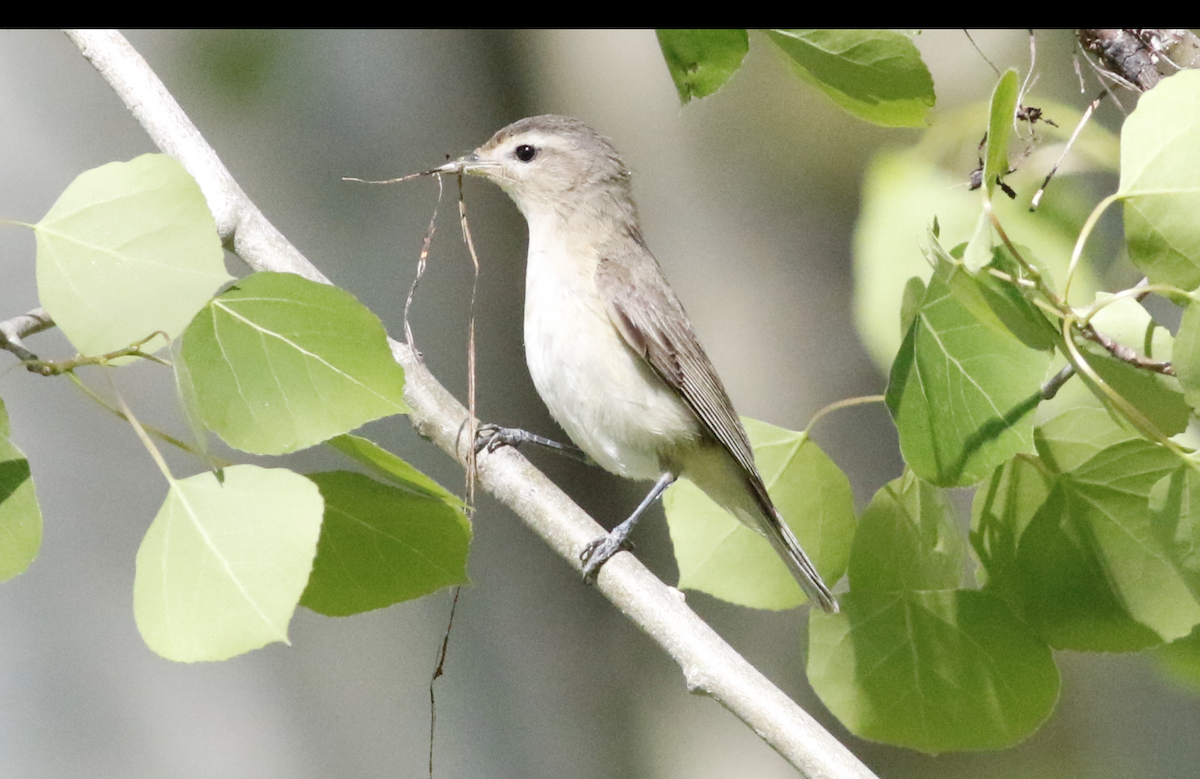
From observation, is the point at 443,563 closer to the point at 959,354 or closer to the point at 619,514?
the point at 959,354

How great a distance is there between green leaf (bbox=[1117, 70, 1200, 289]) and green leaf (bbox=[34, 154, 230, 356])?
0.52 m

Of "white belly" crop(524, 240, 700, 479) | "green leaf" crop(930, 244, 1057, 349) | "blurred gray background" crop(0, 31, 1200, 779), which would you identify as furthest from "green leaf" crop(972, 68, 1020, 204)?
"blurred gray background" crop(0, 31, 1200, 779)

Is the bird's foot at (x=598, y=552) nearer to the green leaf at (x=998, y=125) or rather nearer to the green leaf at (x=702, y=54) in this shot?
the green leaf at (x=702, y=54)

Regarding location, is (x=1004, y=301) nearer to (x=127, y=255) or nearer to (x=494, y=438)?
(x=127, y=255)

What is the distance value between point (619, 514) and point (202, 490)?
216 cm

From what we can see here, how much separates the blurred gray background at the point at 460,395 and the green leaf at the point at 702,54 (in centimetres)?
190

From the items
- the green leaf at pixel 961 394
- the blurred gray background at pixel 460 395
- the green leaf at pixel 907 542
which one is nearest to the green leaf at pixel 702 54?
the green leaf at pixel 961 394

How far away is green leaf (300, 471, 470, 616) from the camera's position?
75 cm

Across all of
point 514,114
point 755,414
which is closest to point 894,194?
point 755,414

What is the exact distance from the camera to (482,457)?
3.62 ft

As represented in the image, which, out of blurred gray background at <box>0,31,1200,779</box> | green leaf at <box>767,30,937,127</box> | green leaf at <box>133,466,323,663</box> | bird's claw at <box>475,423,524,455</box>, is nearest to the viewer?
green leaf at <box>133,466,323,663</box>

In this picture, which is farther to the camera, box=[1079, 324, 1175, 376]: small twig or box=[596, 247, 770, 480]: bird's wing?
box=[596, 247, 770, 480]: bird's wing

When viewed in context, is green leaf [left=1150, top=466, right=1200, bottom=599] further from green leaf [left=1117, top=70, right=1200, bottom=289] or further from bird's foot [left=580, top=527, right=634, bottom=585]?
bird's foot [left=580, top=527, right=634, bottom=585]
